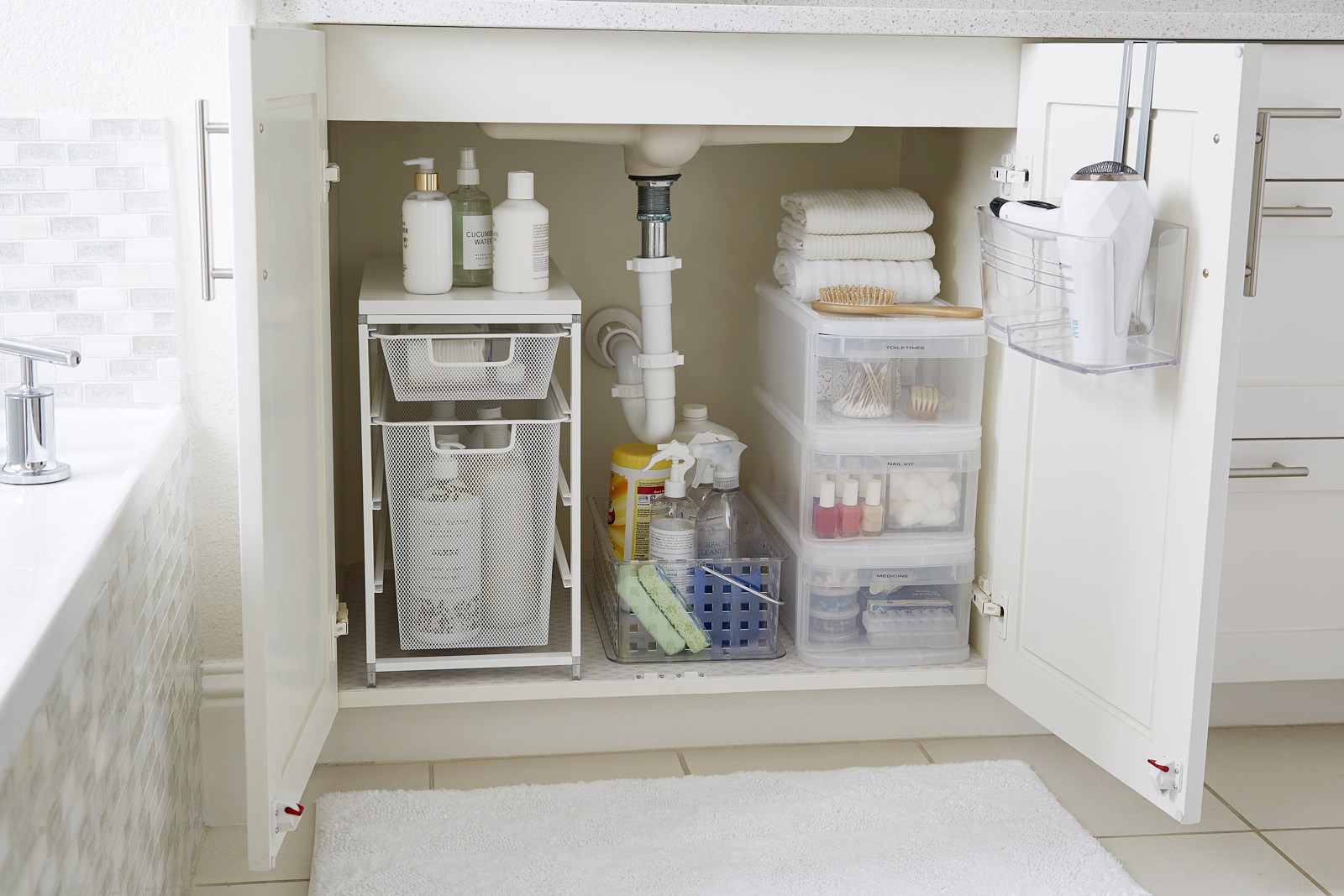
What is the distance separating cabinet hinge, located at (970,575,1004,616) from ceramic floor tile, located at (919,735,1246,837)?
0.75 ft

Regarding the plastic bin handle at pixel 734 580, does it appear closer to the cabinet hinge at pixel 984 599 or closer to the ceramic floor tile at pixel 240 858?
the cabinet hinge at pixel 984 599

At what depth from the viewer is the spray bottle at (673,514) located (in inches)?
64.2

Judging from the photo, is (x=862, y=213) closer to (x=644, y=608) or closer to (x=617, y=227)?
(x=617, y=227)

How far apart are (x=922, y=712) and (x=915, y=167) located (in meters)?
0.85

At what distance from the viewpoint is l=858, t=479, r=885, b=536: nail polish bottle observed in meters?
1.59

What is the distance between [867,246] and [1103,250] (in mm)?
504

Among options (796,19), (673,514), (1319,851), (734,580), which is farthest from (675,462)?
(1319,851)

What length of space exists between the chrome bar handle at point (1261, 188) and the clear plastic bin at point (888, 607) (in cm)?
50

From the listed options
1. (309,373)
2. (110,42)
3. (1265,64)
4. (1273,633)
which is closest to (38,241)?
(110,42)

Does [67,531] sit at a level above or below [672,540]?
above

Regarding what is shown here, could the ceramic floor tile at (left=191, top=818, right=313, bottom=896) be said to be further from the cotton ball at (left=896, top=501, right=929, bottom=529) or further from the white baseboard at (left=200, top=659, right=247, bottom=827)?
the cotton ball at (left=896, top=501, right=929, bottom=529)

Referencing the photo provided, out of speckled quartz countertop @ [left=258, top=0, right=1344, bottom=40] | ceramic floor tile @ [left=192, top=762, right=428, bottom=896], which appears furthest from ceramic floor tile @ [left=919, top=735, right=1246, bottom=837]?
speckled quartz countertop @ [left=258, top=0, right=1344, bottom=40]

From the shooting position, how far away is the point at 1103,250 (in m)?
1.19

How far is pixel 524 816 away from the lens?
1.50 meters
